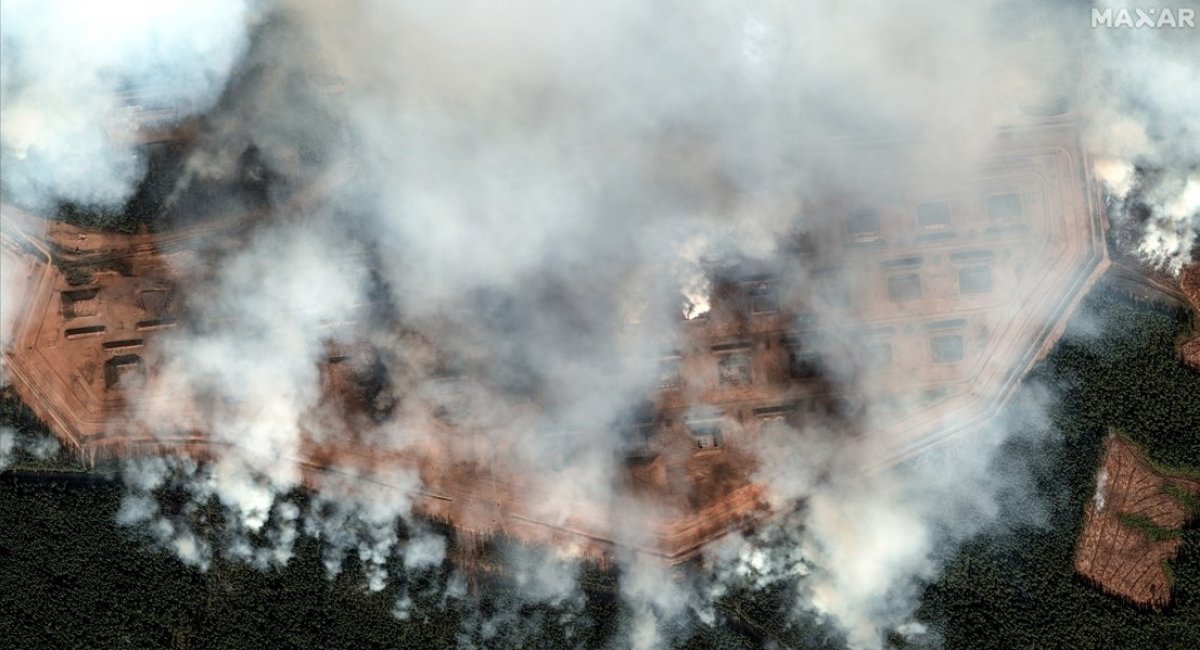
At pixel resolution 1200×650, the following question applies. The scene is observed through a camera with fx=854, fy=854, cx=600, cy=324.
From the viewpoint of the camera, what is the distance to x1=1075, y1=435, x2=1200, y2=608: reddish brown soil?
20891mm

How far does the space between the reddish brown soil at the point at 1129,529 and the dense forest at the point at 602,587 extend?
1.07ft

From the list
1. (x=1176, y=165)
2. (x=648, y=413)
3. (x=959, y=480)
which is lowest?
(x=959, y=480)

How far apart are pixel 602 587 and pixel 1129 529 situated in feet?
42.7

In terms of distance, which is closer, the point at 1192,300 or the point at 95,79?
the point at 1192,300

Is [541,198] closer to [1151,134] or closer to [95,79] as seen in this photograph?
[95,79]

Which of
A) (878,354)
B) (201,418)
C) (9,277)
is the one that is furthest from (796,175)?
(9,277)

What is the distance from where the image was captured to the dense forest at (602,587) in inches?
818

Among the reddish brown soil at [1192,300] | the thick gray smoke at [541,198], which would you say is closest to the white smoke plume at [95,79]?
the thick gray smoke at [541,198]

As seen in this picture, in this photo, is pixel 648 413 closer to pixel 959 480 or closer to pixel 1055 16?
pixel 959 480

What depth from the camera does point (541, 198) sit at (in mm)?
21000

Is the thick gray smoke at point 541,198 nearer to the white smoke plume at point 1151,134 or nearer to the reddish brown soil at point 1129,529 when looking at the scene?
the white smoke plume at point 1151,134

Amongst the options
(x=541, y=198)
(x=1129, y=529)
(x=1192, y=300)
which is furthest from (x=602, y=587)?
(x=1192, y=300)

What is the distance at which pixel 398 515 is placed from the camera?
21.2 m

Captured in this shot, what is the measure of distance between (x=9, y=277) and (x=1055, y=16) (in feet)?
88.8
